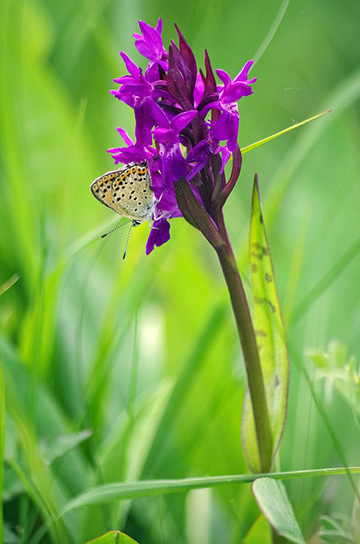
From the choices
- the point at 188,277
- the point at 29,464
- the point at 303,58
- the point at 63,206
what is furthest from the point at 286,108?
the point at 29,464

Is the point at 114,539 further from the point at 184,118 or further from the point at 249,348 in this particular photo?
the point at 184,118

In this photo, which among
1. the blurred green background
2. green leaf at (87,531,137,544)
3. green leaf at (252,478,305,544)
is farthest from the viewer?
the blurred green background

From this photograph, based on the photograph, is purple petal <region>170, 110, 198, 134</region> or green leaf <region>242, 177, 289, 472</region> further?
green leaf <region>242, 177, 289, 472</region>

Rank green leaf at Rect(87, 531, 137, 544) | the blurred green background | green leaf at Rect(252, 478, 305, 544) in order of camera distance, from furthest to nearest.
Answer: the blurred green background
green leaf at Rect(87, 531, 137, 544)
green leaf at Rect(252, 478, 305, 544)

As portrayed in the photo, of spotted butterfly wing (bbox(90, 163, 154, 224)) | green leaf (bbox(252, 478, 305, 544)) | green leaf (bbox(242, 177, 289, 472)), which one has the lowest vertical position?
green leaf (bbox(252, 478, 305, 544))

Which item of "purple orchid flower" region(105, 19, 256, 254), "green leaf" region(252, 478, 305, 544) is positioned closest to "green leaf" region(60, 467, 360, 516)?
"green leaf" region(252, 478, 305, 544)

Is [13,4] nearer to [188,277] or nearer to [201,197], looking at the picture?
[188,277]

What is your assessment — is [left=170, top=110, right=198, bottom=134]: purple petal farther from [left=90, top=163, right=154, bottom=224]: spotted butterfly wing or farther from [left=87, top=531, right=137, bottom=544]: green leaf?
[left=87, top=531, right=137, bottom=544]: green leaf

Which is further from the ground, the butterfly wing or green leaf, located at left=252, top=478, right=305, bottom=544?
the butterfly wing
